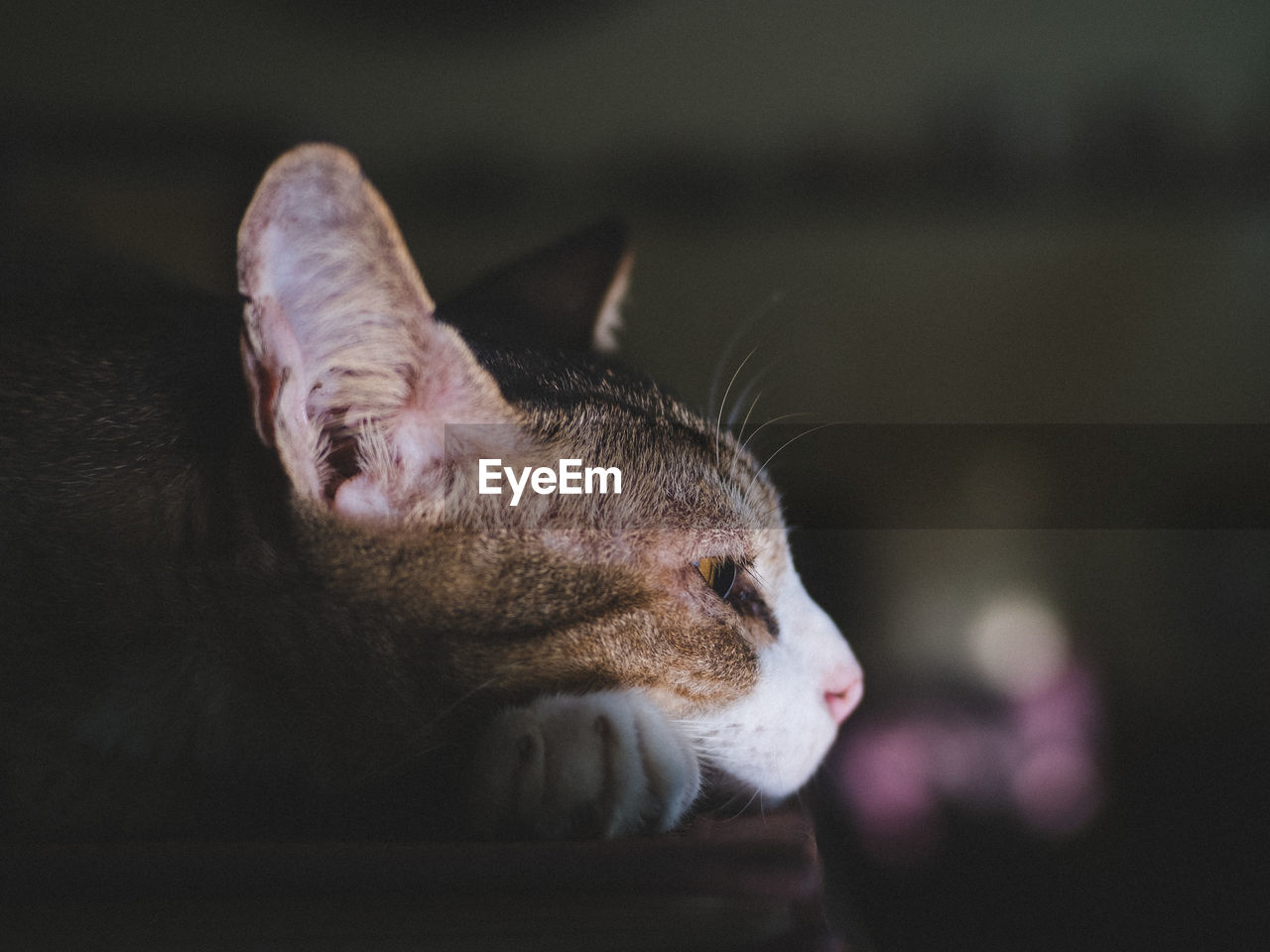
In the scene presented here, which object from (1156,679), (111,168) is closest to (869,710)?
(1156,679)

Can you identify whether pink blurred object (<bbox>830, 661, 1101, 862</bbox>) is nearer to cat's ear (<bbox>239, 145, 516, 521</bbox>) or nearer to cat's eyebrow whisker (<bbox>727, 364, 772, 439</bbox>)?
cat's eyebrow whisker (<bbox>727, 364, 772, 439</bbox>)

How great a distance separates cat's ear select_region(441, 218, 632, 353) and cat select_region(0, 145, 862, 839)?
24 centimetres

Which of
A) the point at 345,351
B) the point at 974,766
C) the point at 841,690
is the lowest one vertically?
the point at 974,766

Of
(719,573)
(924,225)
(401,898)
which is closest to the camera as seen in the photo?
(401,898)

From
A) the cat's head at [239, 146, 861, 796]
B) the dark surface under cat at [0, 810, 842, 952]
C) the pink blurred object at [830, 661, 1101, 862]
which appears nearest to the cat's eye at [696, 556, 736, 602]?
the cat's head at [239, 146, 861, 796]

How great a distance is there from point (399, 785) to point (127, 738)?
0.15m

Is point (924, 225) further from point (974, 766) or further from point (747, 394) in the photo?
point (974, 766)

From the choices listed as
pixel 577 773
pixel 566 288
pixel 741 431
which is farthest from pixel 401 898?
pixel 566 288

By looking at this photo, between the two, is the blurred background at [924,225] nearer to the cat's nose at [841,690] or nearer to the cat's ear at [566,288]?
the cat's ear at [566,288]

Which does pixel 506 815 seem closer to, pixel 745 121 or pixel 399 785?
pixel 399 785

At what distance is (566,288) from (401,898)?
61 cm

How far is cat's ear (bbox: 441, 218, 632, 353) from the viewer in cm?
77

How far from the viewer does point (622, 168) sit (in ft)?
2.34

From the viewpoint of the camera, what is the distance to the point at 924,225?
716 millimetres
